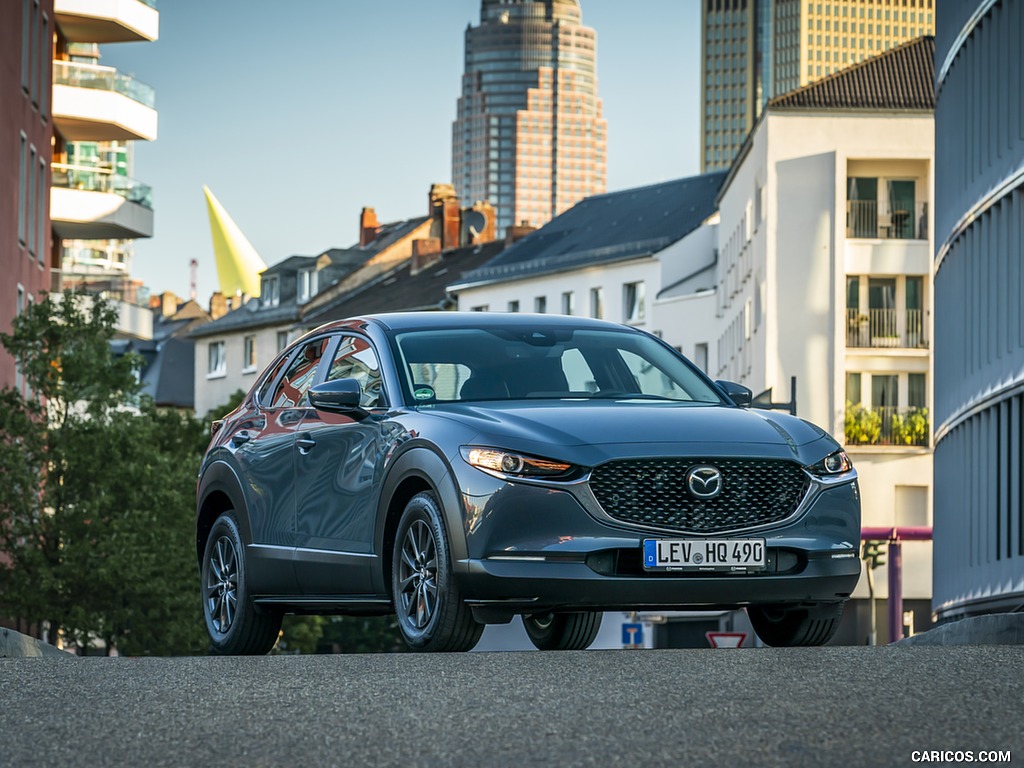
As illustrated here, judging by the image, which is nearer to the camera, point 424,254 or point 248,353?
point 424,254

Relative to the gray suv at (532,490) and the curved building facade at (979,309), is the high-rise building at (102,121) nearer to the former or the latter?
the curved building facade at (979,309)

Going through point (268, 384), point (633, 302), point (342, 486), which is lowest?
point (342, 486)

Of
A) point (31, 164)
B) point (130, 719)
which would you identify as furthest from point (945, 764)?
point (31, 164)

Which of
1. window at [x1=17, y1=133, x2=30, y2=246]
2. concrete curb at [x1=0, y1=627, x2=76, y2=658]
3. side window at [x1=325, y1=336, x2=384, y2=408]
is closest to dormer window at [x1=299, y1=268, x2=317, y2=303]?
window at [x1=17, y1=133, x2=30, y2=246]

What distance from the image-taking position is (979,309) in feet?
101

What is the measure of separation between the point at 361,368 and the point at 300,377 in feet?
2.64

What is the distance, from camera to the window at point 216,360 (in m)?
107

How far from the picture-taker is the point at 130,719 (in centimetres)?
675

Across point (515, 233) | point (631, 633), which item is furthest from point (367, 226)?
point (631, 633)

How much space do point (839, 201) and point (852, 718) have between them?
61914mm

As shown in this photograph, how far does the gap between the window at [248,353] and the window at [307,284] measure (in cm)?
323

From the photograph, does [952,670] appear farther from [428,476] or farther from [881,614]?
[881,614]

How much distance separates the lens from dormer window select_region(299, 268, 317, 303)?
104069mm

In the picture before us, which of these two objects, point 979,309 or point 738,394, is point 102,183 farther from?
point 738,394
